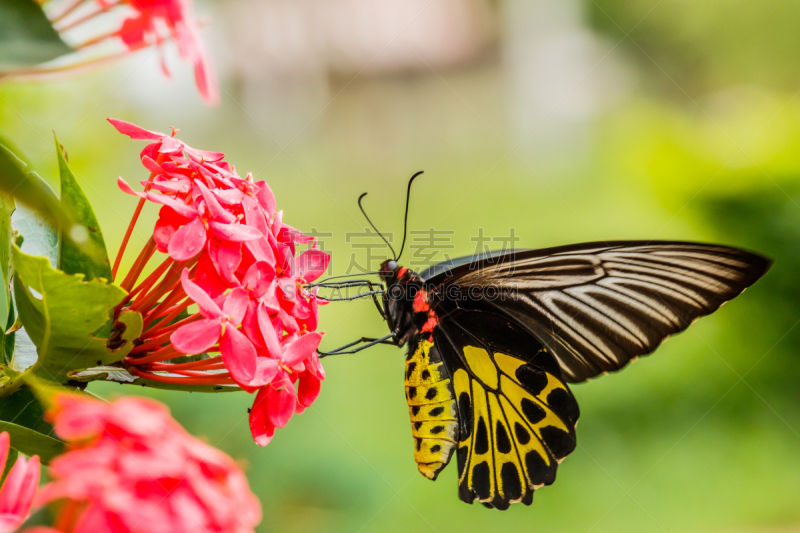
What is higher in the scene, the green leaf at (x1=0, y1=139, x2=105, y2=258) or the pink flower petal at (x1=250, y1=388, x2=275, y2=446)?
the green leaf at (x1=0, y1=139, x2=105, y2=258)

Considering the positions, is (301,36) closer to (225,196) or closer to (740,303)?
(740,303)

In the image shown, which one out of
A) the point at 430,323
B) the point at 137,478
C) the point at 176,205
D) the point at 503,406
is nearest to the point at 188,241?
the point at 176,205

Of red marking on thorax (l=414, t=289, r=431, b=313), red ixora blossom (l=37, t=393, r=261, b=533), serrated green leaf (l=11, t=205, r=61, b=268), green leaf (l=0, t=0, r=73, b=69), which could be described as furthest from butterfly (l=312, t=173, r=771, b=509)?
green leaf (l=0, t=0, r=73, b=69)

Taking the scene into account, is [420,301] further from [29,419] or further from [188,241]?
[29,419]

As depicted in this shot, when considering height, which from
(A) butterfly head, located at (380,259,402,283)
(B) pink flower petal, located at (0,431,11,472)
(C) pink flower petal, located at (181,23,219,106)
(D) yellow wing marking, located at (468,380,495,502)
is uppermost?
(C) pink flower petal, located at (181,23,219,106)

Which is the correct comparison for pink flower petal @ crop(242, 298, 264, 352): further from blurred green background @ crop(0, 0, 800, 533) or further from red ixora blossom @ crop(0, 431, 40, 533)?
blurred green background @ crop(0, 0, 800, 533)

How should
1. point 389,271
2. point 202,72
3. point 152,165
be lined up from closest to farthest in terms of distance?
point 152,165 < point 202,72 < point 389,271
